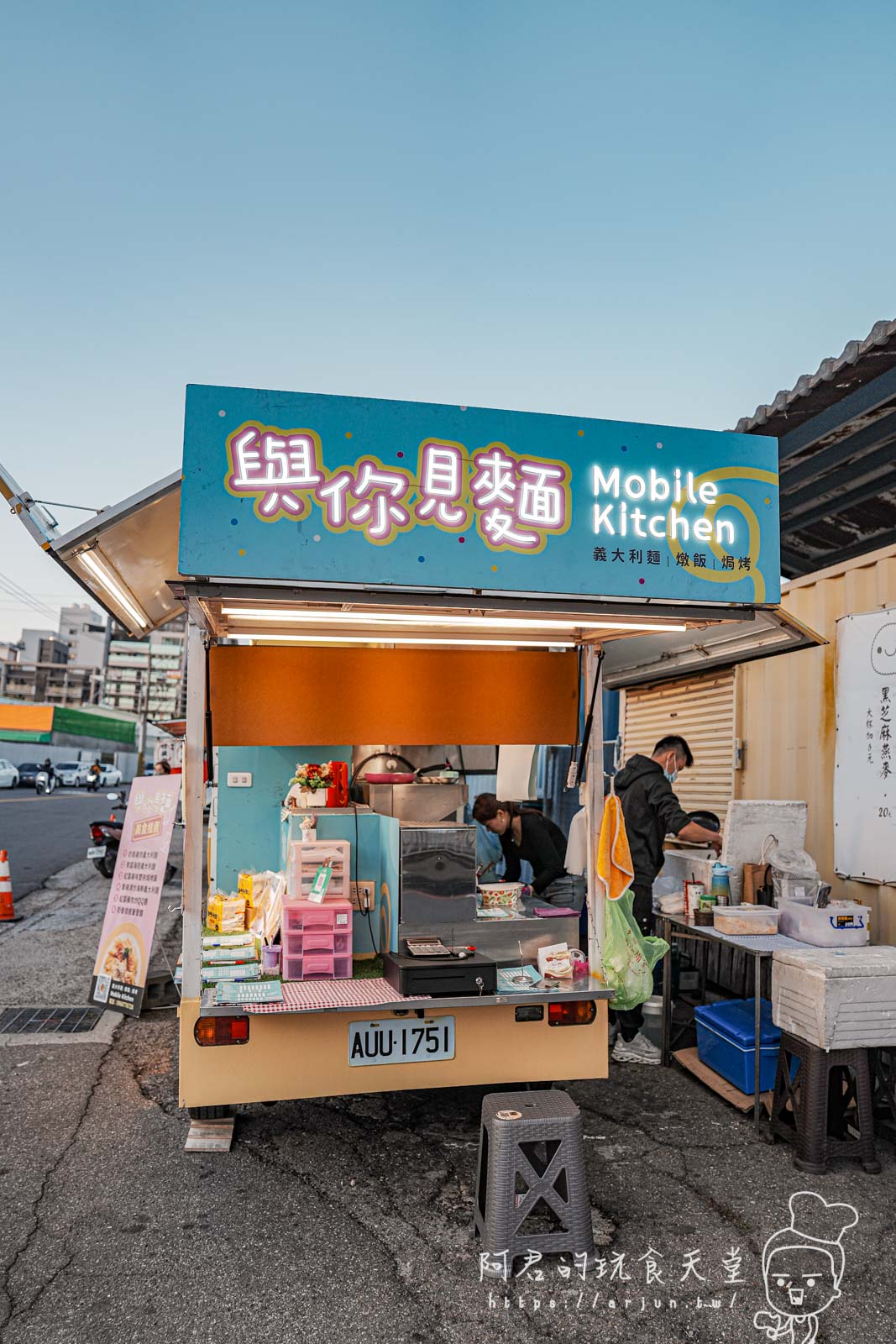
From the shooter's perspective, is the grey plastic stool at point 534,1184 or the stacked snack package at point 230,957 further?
the stacked snack package at point 230,957

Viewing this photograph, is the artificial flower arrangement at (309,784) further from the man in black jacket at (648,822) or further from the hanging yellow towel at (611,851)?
the man in black jacket at (648,822)

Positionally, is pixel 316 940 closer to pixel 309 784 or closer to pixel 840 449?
pixel 309 784

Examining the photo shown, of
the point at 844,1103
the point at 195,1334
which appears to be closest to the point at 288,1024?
the point at 195,1334

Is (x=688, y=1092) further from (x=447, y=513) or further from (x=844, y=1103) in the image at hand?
(x=447, y=513)

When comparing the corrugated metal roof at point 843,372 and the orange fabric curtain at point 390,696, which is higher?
the corrugated metal roof at point 843,372

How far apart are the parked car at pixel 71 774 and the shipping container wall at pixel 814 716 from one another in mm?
47086

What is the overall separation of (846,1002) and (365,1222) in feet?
8.24

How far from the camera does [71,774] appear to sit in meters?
49.1

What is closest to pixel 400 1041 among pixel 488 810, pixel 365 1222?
pixel 365 1222

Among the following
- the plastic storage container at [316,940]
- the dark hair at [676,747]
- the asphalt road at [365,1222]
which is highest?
the dark hair at [676,747]

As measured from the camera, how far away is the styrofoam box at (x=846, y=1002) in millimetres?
4301

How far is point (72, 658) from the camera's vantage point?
13275 centimetres

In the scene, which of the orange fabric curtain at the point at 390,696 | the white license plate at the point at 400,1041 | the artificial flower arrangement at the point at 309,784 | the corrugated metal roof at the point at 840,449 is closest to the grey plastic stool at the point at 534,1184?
the white license plate at the point at 400,1041

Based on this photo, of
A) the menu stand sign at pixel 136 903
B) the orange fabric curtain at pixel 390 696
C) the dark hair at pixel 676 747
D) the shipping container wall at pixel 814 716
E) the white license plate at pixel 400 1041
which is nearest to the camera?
the white license plate at pixel 400 1041
